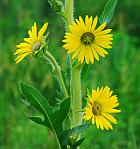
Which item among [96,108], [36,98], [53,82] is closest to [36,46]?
[36,98]

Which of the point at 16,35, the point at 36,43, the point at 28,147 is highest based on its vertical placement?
the point at 36,43

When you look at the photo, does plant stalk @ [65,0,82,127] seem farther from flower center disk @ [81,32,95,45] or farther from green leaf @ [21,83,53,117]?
flower center disk @ [81,32,95,45]

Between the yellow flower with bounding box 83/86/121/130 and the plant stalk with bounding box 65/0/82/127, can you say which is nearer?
the yellow flower with bounding box 83/86/121/130

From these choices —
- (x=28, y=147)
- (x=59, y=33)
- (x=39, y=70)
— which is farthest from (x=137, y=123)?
(x=59, y=33)

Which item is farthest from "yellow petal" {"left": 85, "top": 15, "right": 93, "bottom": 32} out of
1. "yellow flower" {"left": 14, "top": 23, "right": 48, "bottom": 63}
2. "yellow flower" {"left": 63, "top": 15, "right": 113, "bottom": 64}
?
"yellow flower" {"left": 14, "top": 23, "right": 48, "bottom": 63}

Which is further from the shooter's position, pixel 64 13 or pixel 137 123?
pixel 137 123

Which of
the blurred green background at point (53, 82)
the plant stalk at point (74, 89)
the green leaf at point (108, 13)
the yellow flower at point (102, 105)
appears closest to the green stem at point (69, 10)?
the plant stalk at point (74, 89)

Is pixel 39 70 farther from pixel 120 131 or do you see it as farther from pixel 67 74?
pixel 67 74
